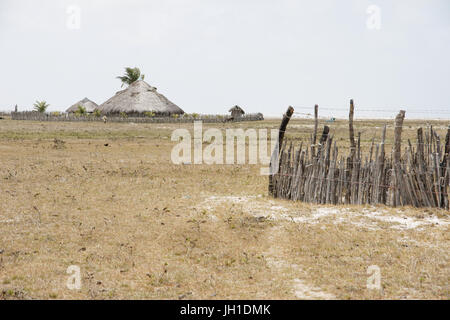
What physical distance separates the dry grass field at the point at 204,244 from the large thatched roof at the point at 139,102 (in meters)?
35.6

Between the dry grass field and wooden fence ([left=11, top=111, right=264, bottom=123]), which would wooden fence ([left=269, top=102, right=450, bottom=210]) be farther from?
wooden fence ([left=11, top=111, right=264, bottom=123])

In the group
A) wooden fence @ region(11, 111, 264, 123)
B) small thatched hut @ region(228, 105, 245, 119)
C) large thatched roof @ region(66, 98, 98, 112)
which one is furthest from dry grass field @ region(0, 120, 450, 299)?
large thatched roof @ region(66, 98, 98, 112)

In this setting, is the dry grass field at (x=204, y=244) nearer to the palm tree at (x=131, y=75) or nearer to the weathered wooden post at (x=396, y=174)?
the weathered wooden post at (x=396, y=174)

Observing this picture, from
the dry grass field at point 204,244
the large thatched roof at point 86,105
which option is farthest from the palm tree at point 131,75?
the dry grass field at point 204,244

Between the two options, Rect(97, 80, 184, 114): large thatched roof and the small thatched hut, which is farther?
the small thatched hut

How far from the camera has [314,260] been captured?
5992 mm

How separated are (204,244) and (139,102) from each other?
41658 millimetres

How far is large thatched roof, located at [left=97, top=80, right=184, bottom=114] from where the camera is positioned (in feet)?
151

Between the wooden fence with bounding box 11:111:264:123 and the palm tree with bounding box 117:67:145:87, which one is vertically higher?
the palm tree with bounding box 117:67:145:87

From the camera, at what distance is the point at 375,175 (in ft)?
28.1

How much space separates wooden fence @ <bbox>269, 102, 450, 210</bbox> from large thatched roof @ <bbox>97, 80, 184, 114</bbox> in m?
38.5
